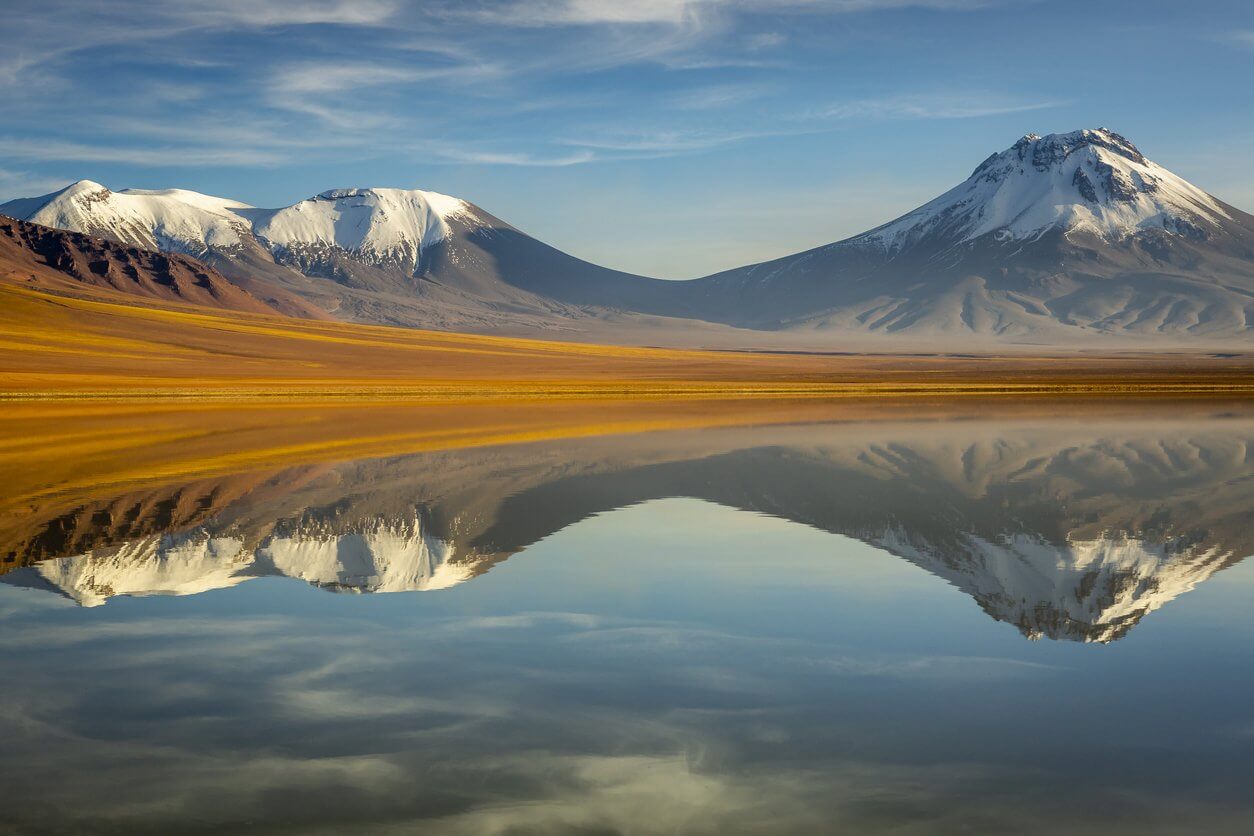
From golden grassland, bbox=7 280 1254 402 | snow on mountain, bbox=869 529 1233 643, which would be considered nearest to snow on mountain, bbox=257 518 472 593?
Result: snow on mountain, bbox=869 529 1233 643

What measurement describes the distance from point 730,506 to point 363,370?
81.5m

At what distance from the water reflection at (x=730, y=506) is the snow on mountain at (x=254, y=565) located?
39mm

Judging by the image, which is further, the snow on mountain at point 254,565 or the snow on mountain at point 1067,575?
the snow on mountain at point 254,565

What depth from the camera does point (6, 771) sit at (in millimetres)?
7203

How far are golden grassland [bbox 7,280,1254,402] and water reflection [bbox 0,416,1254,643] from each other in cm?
3779

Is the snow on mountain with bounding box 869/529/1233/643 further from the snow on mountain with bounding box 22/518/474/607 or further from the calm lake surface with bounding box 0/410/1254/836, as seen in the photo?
the snow on mountain with bounding box 22/518/474/607

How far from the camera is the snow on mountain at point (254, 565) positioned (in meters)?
12.7

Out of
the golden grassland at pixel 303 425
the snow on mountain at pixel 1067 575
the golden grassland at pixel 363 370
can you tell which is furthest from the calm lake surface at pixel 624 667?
the golden grassland at pixel 363 370

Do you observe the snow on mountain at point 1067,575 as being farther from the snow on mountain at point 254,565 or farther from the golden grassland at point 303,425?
Answer: the golden grassland at point 303,425

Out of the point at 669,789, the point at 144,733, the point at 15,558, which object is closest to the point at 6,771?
the point at 144,733

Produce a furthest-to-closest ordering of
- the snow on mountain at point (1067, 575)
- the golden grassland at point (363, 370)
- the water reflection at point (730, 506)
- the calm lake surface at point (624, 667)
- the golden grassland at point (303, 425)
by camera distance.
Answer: the golden grassland at point (363, 370) < the golden grassland at point (303, 425) < the water reflection at point (730, 506) < the snow on mountain at point (1067, 575) < the calm lake surface at point (624, 667)

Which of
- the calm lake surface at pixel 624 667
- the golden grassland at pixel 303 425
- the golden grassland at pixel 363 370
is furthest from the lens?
the golden grassland at pixel 363 370

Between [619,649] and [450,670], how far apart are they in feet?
5.03

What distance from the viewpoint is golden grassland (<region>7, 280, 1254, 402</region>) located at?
6725cm
